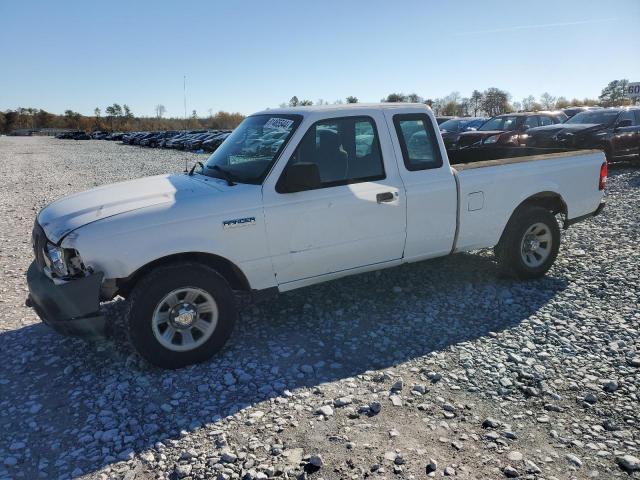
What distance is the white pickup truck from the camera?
3713mm

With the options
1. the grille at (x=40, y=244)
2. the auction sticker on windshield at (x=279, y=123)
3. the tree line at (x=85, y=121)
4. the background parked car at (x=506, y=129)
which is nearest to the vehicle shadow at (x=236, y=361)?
the grille at (x=40, y=244)

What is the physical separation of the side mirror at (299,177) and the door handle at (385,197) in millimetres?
668

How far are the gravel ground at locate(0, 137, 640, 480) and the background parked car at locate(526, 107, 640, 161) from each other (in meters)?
10.6

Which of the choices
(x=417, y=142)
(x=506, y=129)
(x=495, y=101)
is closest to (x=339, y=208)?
(x=417, y=142)

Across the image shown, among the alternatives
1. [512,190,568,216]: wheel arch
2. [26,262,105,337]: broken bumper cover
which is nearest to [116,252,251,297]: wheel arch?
[26,262,105,337]: broken bumper cover

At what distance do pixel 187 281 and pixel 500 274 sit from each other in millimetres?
3691

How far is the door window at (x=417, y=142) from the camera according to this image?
480 cm

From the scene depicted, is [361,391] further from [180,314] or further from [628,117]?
[628,117]

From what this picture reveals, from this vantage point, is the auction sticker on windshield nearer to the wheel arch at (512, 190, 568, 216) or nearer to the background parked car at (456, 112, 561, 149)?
the wheel arch at (512, 190, 568, 216)

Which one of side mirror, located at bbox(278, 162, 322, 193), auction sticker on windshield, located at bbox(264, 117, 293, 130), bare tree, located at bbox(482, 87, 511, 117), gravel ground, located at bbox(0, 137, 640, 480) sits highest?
bare tree, located at bbox(482, 87, 511, 117)

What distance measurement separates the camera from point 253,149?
4535mm

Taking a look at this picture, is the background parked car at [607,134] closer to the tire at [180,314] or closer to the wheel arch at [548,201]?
the wheel arch at [548,201]

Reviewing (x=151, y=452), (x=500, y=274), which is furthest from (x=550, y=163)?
(x=151, y=452)

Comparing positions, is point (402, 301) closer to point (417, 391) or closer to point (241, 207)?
point (417, 391)
